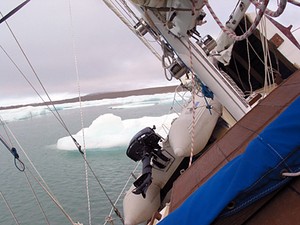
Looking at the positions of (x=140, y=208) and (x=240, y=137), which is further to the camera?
(x=140, y=208)

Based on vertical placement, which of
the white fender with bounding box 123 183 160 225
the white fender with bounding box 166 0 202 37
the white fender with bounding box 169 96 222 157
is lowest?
the white fender with bounding box 123 183 160 225

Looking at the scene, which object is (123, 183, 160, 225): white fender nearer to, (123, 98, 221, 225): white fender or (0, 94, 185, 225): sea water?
(123, 98, 221, 225): white fender

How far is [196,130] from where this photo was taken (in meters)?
3.68

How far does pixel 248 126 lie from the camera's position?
153cm

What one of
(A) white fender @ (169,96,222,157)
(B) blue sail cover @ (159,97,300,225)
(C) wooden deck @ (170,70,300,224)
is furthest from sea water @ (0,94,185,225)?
(B) blue sail cover @ (159,97,300,225)

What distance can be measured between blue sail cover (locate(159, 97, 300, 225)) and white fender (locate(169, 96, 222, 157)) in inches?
105

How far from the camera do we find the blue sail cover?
841 millimetres

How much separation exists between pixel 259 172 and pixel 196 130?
286 centimetres

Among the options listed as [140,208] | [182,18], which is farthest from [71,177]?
[182,18]

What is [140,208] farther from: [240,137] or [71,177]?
[71,177]

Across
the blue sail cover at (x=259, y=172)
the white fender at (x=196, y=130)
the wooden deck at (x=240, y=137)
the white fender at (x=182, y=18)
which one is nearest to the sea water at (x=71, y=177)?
the white fender at (x=196, y=130)

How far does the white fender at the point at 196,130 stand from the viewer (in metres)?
3.59

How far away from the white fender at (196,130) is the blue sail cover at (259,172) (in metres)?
2.67

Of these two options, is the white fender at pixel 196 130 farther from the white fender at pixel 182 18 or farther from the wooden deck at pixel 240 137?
the wooden deck at pixel 240 137
